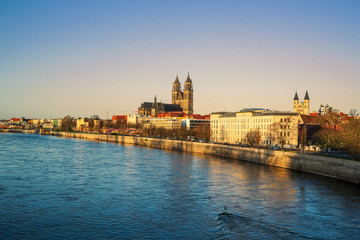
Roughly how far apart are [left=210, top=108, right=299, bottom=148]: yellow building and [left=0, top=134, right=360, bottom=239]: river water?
38924mm

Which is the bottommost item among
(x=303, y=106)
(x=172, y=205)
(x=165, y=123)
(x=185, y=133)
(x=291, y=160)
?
(x=172, y=205)

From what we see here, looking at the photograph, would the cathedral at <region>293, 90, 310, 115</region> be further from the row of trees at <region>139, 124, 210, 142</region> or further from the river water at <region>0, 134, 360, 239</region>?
the river water at <region>0, 134, 360, 239</region>

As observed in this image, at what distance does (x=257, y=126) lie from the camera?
93250 mm

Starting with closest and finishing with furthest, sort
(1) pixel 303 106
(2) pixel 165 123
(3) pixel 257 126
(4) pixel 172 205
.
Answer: (4) pixel 172 205
(3) pixel 257 126
(1) pixel 303 106
(2) pixel 165 123

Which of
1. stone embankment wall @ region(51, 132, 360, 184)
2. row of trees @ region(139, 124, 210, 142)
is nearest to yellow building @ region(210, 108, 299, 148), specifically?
row of trees @ region(139, 124, 210, 142)

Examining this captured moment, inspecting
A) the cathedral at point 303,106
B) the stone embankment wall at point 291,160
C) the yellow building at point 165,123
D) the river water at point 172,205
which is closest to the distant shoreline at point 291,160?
the stone embankment wall at point 291,160

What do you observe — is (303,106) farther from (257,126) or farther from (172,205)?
(172,205)

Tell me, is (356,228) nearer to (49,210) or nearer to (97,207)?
(97,207)

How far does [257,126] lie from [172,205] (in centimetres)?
6922

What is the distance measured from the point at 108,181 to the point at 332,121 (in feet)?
235

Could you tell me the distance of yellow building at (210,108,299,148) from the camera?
265 ft

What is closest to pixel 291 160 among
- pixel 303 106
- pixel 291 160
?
pixel 291 160

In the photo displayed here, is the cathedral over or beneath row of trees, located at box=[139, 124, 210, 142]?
over

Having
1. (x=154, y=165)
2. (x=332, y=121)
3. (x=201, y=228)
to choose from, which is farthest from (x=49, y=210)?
(x=332, y=121)
